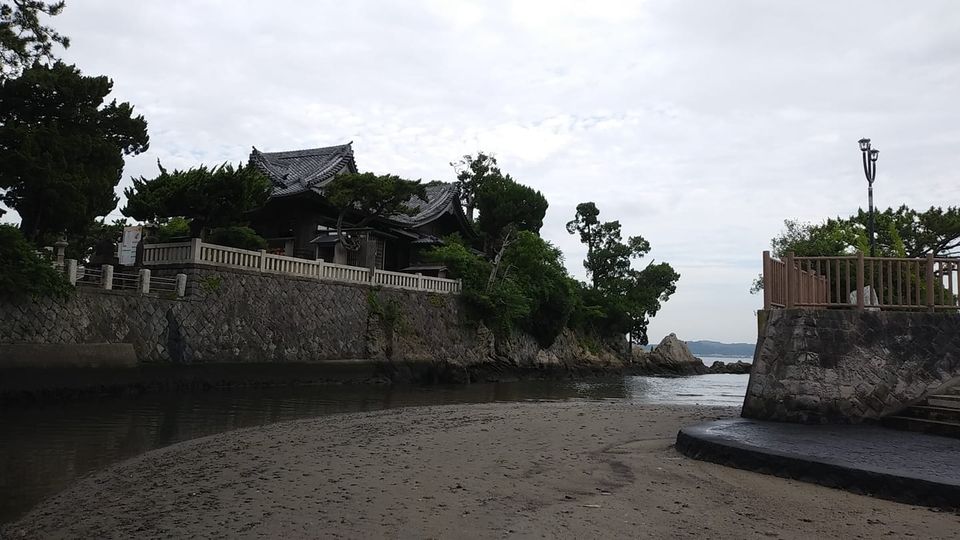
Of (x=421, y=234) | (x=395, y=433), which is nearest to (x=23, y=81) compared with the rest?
(x=395, y=433)

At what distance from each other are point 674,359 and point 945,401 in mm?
41517

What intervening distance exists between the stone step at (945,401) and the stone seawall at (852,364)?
0.15 m

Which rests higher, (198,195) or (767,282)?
(198,195)

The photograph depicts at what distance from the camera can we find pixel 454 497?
18.6ft

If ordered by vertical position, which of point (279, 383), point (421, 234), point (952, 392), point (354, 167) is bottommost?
point (279, 383)

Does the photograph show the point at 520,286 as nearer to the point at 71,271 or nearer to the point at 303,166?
the point at 303,166

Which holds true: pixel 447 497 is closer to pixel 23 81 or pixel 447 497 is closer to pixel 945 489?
pixel 945 489

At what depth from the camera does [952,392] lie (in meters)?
9.64

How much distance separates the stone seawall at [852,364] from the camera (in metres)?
9.60

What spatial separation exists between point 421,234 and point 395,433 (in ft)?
85.6

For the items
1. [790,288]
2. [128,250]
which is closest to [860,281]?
[790,288]

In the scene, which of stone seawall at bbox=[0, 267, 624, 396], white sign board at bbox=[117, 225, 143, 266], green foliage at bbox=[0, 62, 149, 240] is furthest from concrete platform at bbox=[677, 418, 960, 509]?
white sign board at bbox=[117, 225, 143, 266]

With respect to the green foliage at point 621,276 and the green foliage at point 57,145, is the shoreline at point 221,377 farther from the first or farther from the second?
the green foliage at point 621,276

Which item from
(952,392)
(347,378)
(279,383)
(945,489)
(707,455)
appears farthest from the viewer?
(347,378)
